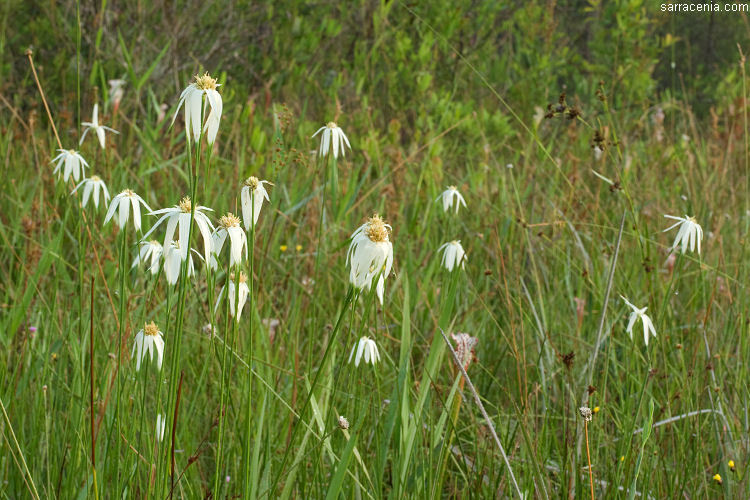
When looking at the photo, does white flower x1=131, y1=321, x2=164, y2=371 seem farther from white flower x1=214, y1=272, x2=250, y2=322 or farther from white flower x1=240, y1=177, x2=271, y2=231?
white flower x1=240, y1=177, x2=271, y2=231

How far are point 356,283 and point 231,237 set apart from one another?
6.1 inches


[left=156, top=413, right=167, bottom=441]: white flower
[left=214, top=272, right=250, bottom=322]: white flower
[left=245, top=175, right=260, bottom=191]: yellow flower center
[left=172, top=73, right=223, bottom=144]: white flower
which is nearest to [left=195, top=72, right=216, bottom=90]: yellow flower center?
[left=172, top=73, right=223, bottom=144]: white flower

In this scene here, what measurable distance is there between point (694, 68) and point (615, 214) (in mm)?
9426

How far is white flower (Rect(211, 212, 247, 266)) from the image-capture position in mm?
882

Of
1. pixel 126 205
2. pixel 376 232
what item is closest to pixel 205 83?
pixel 376 232

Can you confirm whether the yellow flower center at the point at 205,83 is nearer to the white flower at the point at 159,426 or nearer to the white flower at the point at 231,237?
the white flower at the point at 231,237

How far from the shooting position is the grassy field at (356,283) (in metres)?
1.25

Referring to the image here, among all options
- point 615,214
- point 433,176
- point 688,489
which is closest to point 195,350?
point 688,489

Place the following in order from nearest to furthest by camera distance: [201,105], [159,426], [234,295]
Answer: [201,105] → [234,295] → [159,426]

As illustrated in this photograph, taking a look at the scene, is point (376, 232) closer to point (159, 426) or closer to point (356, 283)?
point (356, 283)

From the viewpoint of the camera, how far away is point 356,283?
86 centimetres

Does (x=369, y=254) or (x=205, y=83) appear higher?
(x=205, y=83)

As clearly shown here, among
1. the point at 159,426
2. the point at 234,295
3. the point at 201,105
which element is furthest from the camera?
the point at 159,426

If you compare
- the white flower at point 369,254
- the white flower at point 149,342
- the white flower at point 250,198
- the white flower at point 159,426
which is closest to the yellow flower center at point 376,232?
the white flower at point 369,254
